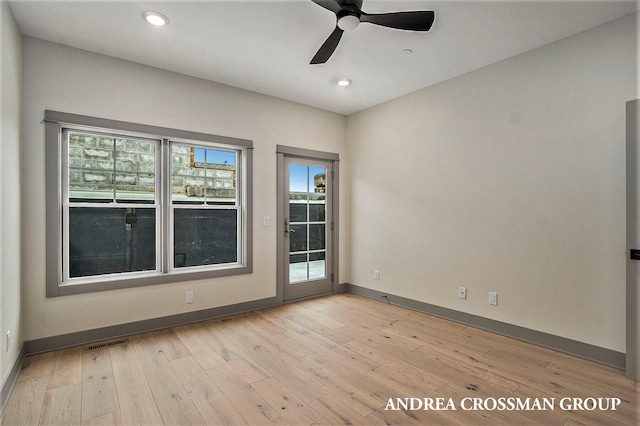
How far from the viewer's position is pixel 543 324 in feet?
10.3

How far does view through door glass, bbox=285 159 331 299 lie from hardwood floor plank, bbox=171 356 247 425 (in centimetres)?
208

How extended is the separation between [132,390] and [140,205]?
1.92 metres

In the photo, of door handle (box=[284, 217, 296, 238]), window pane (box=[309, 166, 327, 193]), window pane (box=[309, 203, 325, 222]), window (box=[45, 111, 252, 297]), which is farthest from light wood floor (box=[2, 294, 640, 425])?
window pane (box=[309, 166, 327, 193])

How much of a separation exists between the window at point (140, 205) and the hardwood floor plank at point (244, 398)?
1.52 m

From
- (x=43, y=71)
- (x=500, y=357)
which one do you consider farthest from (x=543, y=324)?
(x=43, y=71)

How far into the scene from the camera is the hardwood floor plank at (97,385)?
7.11 ft

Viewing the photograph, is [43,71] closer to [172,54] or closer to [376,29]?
[172,54]

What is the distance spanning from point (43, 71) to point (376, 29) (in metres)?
3.07

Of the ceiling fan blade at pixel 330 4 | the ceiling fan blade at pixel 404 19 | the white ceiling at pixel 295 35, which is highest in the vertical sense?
the white ceiling at pixel 295 35

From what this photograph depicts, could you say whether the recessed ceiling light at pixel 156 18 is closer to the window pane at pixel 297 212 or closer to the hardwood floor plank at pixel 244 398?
the window pane at pixel 297 212

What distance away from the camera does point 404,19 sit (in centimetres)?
237

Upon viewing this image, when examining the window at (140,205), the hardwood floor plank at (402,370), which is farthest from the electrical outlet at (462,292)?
the window at (140,205)
